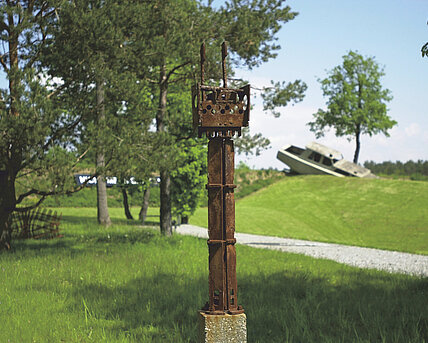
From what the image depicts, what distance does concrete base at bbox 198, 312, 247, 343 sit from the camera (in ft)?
11.2

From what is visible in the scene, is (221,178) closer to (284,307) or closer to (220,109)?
(220,109)

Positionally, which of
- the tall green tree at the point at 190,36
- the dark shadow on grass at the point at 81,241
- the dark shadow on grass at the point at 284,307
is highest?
the tall green tree at the point at 190,36

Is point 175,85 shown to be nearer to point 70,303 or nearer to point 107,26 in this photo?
point 107,26

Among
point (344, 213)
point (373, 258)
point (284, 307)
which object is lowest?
point (373, 258)

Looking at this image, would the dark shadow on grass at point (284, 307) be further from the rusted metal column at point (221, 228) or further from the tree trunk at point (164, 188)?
the tree trunk at point (164, 188)

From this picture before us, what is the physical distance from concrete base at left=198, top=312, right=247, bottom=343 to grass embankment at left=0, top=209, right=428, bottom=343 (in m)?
1.20

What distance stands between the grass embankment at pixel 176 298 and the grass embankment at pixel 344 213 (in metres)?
9.61

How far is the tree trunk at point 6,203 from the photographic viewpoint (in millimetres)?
9156

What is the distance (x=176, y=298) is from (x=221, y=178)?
3063 millimetres

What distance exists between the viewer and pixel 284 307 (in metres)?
5.67

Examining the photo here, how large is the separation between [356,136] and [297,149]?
24.2 feet

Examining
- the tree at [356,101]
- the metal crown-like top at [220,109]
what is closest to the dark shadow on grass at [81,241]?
the metal crown-like top at [220,109]

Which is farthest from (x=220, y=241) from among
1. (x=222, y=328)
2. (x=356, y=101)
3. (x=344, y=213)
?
(x=356, y=101)

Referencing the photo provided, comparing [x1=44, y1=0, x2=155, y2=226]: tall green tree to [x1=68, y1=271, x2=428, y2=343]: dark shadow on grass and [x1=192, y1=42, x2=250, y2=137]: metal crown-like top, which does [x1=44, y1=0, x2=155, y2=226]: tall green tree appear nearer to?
[x1=68, y1=271, x2=428, y2=343]: dark shadow on grass
